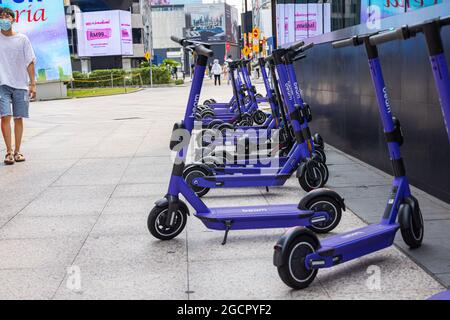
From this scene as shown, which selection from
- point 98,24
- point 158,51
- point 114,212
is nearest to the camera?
point 114,212

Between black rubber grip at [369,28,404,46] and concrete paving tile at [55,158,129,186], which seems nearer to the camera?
black rubber grip at [369,28,404,46]

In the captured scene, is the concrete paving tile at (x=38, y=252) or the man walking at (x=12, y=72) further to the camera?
the man walking at (x=12, y=72)

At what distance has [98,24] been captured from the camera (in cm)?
5950

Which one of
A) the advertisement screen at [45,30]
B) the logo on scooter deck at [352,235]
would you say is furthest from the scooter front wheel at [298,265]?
the advertisement screen at [45,30]

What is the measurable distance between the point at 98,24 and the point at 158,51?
3162 inches

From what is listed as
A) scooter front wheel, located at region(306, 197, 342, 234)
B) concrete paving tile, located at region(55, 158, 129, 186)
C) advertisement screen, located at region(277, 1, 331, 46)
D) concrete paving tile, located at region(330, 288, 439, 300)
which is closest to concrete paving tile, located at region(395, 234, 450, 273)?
concrete paving tile, located at region(330, 288, 439, 300)

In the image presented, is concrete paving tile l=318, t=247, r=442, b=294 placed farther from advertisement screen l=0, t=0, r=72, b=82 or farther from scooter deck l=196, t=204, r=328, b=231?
advertisement screen l=0, t=0, r=72, b=82

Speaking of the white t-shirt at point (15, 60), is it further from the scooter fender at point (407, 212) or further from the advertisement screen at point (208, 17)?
the advertisement screen at point (208, 17)

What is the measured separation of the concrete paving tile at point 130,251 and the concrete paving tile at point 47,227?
30 centimetres

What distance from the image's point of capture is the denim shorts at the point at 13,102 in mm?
8492

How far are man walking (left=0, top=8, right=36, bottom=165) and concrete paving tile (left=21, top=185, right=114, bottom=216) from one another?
2.02 metres

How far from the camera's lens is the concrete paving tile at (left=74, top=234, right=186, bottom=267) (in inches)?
175

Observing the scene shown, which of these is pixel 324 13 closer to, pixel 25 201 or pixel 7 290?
pixel 25 201
